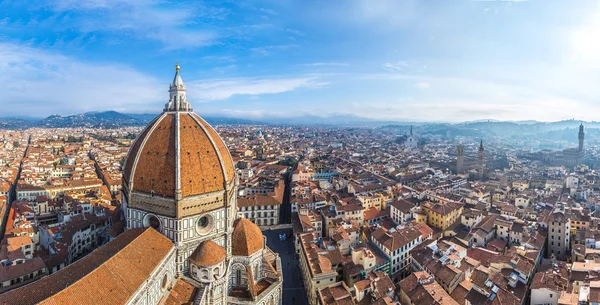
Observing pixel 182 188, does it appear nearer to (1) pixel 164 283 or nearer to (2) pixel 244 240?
(1) pixel 164 283

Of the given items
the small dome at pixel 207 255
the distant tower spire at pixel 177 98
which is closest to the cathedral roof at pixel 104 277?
the small dome at pixel 207 255

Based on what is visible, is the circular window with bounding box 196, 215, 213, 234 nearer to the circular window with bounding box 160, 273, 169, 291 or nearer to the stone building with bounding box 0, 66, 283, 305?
the stone building with bounding box 0, 66, 283, 305

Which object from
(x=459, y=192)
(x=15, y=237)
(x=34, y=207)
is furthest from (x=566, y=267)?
(x=34, y=207)

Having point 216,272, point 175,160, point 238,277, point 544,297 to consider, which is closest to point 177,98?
point 175,160

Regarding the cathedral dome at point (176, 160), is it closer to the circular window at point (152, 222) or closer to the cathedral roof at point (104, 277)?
the circular window at point (152, 222)

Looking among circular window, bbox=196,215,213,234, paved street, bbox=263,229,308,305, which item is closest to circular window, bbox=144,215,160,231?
circular window, bbox=196,215,213,234
